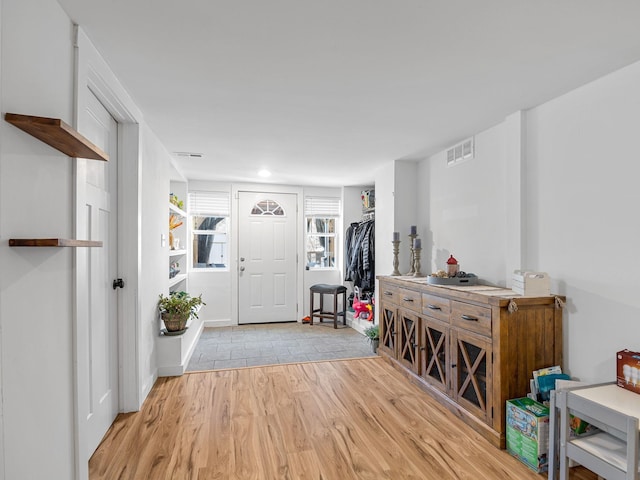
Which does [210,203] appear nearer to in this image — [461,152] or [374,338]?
[374,338]

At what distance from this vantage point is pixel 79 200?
1613mm

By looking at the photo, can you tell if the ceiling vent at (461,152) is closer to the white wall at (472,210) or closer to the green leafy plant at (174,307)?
the white wall at (472,210)

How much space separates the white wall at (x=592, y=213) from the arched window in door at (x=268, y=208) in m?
3.80

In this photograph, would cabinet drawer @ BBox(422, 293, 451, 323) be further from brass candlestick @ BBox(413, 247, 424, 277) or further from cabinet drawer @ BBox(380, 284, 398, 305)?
brass candlestick @ BBox(413, 247, 424, 277)

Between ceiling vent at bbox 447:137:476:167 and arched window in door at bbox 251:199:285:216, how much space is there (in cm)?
287

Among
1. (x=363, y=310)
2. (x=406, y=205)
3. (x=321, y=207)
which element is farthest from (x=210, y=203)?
(x=406, y=205)

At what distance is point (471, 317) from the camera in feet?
7.88

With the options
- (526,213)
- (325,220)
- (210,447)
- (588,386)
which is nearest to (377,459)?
(210,447)

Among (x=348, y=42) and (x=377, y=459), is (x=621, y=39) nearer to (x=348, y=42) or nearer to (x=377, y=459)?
(x=348, y=42)

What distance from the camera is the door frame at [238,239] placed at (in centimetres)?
534

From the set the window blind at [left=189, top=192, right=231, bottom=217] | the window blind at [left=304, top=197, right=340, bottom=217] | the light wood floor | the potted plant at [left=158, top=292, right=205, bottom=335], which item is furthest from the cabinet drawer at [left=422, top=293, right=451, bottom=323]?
the window blind at [left=189, top=192, right=231, bottom=217]

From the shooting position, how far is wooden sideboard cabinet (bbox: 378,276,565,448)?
7.04ft

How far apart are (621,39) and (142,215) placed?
10.2ft

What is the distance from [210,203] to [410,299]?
11.4 feet
